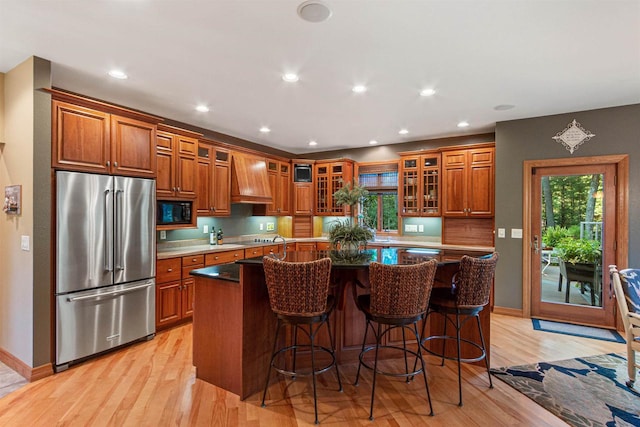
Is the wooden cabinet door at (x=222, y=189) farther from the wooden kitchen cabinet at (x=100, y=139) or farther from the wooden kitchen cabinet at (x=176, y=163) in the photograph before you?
the wooden kitchen cabinet at (x=100, y=139)

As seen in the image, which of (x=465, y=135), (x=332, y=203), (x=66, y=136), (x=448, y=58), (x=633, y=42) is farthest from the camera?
(x=332, y=203)

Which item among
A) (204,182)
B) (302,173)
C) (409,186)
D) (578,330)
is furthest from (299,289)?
(302,173)

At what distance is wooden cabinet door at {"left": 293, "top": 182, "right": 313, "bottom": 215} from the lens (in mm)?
6531

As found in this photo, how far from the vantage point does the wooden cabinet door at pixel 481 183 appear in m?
4.93

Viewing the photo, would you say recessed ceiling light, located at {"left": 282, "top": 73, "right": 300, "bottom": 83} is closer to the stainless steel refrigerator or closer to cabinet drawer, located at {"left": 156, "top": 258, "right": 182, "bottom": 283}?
the stainless steel refrigerator

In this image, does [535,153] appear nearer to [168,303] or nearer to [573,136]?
[573,136]

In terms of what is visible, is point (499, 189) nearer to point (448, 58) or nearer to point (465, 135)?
point (465, 135)

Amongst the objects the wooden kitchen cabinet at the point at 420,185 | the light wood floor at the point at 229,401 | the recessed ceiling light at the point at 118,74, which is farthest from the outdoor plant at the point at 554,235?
the recessed ceiling light at the point at 118,74

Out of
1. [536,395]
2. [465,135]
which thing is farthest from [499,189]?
[536,395]

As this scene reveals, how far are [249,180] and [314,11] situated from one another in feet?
11.8

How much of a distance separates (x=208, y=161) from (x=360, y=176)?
300 centimetres

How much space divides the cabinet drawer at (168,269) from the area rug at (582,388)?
142 inches

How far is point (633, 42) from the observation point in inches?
98.1

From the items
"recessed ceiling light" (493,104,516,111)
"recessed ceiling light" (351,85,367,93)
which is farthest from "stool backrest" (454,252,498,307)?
"recessed ceiling light" (493,104,516,111)
